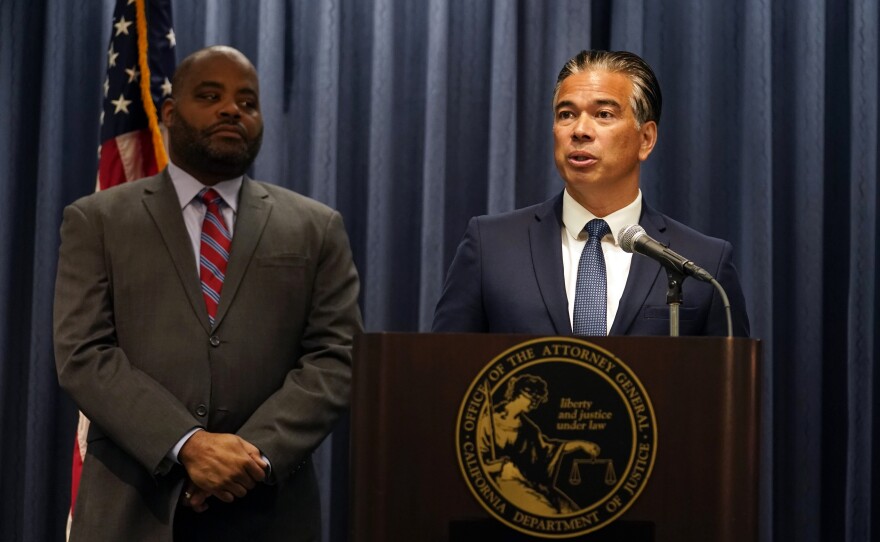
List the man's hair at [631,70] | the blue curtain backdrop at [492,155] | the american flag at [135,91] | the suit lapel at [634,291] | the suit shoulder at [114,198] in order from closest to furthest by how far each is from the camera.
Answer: the suit lapel at [634,291]
the man's hair at [631,70]
the suit shoulder at [114,198]
the american flag at [135,91]
the blue curtain backdrop at [492,155]

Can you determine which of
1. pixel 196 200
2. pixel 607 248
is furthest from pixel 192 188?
pixel 607 248

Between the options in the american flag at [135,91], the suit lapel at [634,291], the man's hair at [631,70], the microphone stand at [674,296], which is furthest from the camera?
the american flag at [135,91]

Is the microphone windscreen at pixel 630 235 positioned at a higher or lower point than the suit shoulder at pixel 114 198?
lower

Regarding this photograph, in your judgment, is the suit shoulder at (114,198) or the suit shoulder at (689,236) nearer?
the suit shoulder at (689,236)

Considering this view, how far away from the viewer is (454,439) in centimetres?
138

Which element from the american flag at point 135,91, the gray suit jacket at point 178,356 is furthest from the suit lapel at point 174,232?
the american flag at point 135,91

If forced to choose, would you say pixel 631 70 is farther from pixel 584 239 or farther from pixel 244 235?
pixel 244 235

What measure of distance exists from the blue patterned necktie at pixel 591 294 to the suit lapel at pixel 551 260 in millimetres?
25

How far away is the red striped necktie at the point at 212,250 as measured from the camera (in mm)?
2279

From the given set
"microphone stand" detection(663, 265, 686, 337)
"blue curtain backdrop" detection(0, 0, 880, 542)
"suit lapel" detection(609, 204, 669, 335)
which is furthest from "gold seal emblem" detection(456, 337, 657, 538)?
"blue curtain backdrop" detection(0, 0, 880, 542)

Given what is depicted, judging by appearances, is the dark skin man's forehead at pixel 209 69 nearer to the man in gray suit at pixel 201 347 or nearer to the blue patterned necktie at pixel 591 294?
the man in gray suit at pixel 201 347

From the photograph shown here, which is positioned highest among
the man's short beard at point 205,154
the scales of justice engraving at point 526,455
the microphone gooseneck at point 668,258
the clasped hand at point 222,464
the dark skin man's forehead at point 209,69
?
the dark skin man's forehead at point 209,69

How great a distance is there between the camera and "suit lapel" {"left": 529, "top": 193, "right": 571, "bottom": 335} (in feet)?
6.56

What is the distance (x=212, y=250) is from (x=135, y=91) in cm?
102
